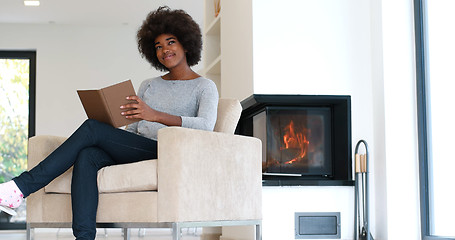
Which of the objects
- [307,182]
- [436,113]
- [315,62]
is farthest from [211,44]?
[436,113]

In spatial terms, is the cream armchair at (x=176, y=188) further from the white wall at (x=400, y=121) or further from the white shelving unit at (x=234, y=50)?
the white shelving unit at (x=234, y=50)

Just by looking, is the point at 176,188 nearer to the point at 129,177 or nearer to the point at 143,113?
the point at 129,177

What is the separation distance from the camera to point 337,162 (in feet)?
14.2

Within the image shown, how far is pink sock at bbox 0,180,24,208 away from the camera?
2.75 m

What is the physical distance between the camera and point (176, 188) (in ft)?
9.28

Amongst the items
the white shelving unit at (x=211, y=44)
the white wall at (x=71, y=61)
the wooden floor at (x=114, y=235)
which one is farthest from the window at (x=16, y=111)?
the white shelving unit at (x=211, y=44)

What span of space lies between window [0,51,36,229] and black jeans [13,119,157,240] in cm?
625

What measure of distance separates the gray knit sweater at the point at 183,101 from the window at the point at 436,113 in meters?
1.39

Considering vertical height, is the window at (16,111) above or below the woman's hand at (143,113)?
above

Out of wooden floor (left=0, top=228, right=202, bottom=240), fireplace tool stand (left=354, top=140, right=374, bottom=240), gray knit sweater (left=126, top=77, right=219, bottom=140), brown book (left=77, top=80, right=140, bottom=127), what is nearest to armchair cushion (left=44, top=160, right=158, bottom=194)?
brown book (left=77, top=80, right=140, bottom=127)

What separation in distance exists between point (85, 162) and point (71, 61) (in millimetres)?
6153

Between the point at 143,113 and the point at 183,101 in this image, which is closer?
the point at 143,113

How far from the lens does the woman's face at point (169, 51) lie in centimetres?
343

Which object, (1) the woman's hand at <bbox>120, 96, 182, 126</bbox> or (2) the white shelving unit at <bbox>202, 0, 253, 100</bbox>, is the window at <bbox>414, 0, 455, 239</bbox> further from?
(1) the woman's hand at <bbox>120, 96, 182, 126</bbox>
